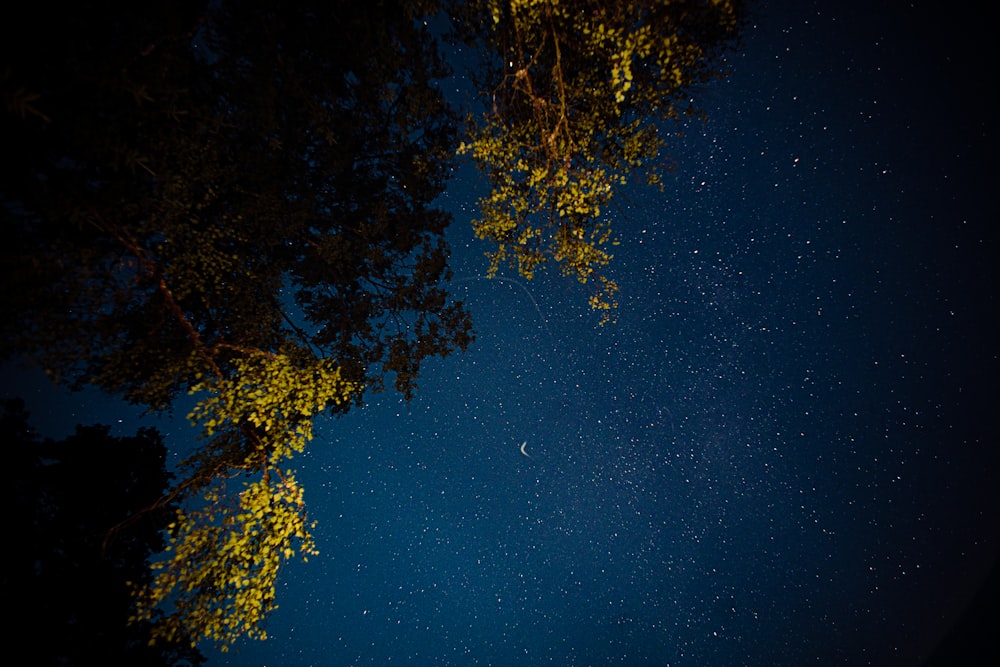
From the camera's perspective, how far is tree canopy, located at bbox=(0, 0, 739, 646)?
157 inches

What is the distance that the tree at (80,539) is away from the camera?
256 inches

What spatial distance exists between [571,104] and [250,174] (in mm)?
4364

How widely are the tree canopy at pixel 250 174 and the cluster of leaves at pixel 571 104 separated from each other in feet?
0.10

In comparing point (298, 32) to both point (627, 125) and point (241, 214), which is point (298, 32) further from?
point (627, 125)

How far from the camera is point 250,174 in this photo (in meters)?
5.19

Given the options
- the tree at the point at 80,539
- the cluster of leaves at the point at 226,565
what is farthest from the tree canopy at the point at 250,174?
the tree at the point at 80,539

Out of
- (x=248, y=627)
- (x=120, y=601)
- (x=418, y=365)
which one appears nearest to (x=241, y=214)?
(x=418, y=365)

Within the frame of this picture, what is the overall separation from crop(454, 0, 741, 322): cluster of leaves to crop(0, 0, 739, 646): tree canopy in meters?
0.03

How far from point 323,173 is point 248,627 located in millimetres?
5983

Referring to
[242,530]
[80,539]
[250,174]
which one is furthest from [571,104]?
[80,539]

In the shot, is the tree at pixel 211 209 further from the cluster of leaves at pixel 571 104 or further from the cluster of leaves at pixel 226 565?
the cluster of leaves at pixel 571 104

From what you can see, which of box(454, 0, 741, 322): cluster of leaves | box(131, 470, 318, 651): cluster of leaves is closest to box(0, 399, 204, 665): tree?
box(131, 470, 318, 651): cluster of leaves

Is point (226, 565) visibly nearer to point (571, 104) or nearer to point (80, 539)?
point (80, 539)

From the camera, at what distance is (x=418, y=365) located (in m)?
6.52
